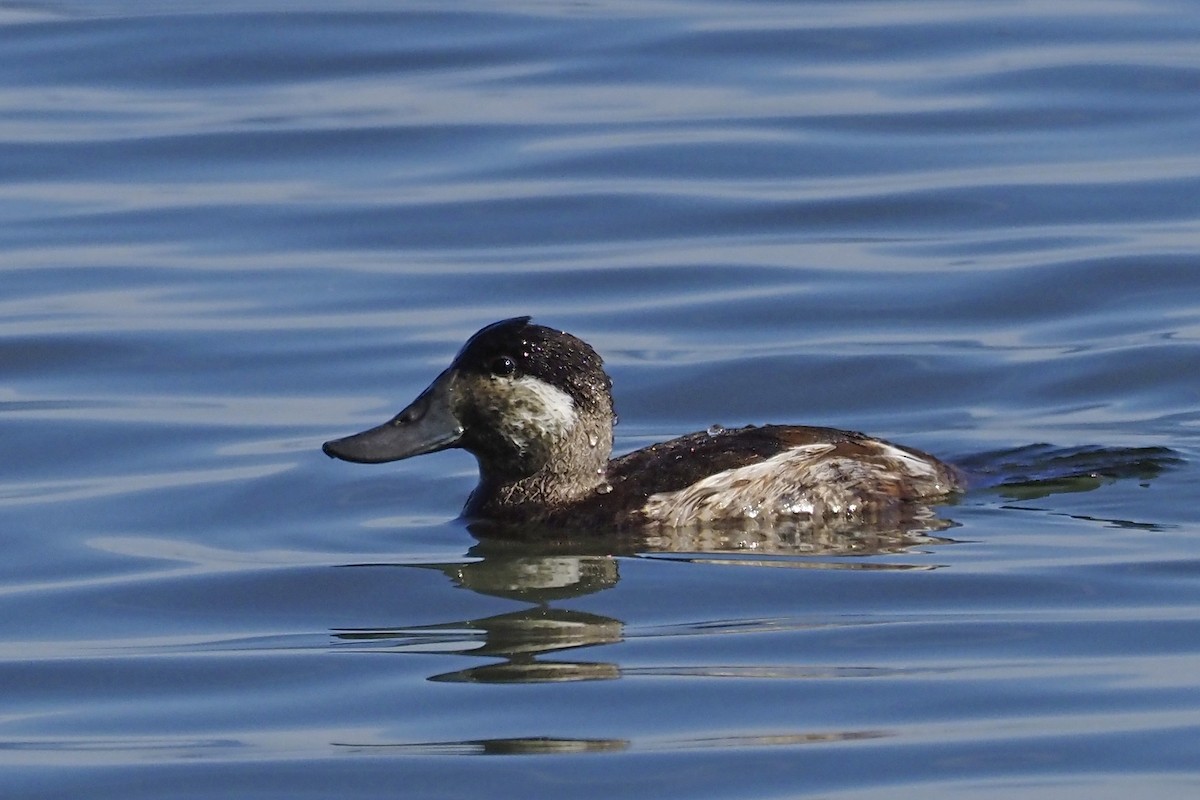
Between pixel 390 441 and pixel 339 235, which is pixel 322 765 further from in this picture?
pixel 339 235

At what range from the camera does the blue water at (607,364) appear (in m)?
6.97

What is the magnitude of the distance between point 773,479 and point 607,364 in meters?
3.03

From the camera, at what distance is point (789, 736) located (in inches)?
266

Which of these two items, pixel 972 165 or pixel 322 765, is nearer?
pixel 322 765

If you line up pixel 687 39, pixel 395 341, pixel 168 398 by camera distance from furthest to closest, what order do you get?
pixel 687 39 < pixel 395 341 < pixel 168 398

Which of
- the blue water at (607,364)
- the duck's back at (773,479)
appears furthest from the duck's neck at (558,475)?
the blue water at (607,364)

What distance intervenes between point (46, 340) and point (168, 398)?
137 cm

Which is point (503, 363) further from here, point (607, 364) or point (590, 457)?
point (607, 364)

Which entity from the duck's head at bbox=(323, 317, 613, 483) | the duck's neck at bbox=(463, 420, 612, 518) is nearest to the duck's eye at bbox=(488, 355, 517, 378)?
the duck's head at bbox=(323, 317, 613, 483)

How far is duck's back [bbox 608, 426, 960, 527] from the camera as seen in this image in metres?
9.73

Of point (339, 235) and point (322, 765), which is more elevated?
point (339, 235)

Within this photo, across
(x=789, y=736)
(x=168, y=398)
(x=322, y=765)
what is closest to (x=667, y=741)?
(x=789, y=736)

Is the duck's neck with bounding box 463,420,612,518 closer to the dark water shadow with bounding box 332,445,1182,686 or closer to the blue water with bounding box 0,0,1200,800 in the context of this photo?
the dark water shadow with bounding box 332,445,1182,686

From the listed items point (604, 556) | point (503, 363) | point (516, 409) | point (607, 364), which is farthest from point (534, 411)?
point (607, 364)
